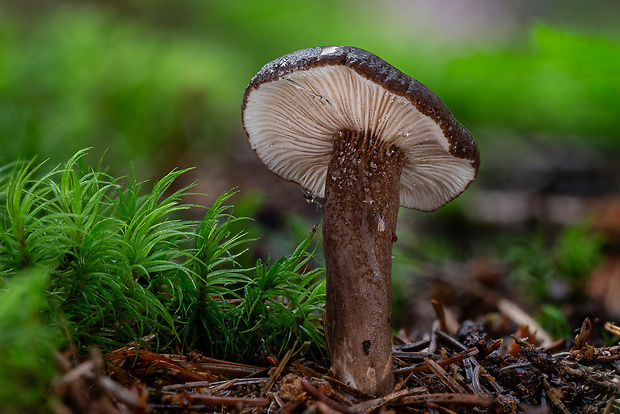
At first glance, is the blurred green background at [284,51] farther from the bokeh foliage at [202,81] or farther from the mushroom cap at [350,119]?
the mushroom cap at [350,119]

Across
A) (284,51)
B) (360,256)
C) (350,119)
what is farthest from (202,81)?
(360,256)

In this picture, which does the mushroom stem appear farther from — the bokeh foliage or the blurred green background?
the bokeh foliage

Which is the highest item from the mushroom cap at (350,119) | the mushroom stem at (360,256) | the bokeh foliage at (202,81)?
the bokeh foliage at (202,81)

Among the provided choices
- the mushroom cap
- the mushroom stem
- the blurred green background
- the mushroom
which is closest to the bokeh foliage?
the blurred green background

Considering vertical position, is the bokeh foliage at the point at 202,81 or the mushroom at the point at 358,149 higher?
the bokeh foliage at the point at 202,81

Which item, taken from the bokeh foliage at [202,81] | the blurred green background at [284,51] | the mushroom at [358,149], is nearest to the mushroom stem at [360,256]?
the mushroom at [358,149]
